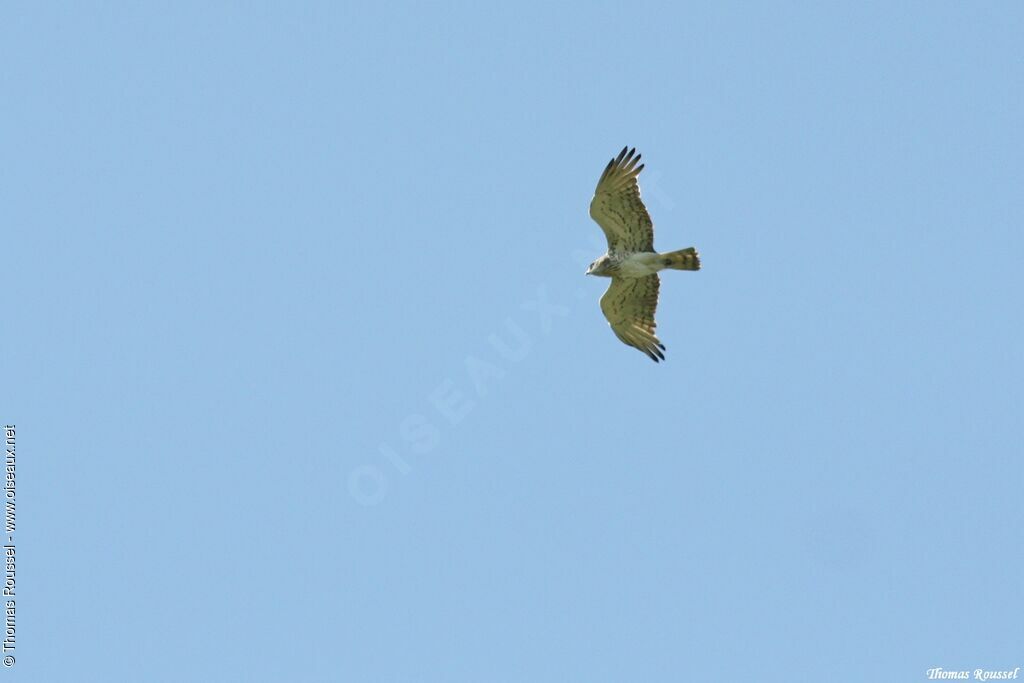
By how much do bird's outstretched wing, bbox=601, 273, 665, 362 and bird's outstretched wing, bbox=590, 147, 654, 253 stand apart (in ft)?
2.80

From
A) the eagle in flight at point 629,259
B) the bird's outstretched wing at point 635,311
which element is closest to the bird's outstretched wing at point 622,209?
the eagle in flight at point 629,259

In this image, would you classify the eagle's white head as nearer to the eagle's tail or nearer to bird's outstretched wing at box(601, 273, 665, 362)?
bird's outstretched wing at box(601, 273, 665, 362)

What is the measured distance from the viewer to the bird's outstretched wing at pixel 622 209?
21453 mm

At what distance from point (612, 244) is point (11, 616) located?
11.8 metres

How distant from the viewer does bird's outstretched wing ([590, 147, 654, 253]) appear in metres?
21.5

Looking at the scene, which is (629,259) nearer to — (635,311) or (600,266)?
(600,266)

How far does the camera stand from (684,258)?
70.5 feet

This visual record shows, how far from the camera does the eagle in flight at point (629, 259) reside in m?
21.5

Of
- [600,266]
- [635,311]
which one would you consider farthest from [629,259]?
[635,311]

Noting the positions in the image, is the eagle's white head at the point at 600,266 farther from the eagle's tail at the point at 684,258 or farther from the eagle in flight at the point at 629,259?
the eagle's tail at the point at 684,258

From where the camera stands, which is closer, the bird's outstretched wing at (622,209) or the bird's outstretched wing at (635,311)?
the bird's outstretched wing at (622,209)

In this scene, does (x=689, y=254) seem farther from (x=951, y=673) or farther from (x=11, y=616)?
(x=11, y=616)

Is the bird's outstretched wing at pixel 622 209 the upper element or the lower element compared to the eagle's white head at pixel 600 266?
upper

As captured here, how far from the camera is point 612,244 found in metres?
22.2
